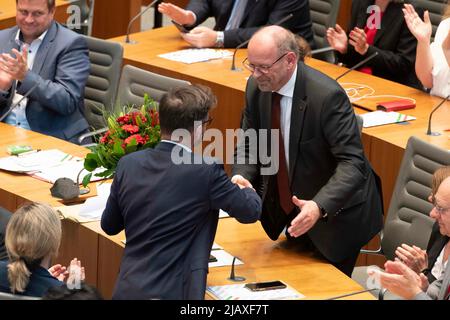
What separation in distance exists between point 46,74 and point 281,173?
2152mm

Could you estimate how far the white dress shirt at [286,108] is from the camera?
487cm

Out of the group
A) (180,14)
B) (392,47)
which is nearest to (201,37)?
(180,14)

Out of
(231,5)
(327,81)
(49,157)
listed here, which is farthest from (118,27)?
(327,81)

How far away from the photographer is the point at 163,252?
14.1ft

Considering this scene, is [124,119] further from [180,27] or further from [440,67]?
[180,27]

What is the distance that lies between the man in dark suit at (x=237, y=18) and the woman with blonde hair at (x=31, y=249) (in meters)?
3.50

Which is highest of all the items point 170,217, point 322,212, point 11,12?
point 170,217

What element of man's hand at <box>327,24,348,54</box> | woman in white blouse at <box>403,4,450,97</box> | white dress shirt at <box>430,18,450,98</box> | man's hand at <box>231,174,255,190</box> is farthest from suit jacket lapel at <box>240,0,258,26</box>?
man's hand at <box>231,174,255,190</box>

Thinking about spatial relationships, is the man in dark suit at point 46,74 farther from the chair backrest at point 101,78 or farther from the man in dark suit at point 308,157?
the man in dark suit at point 308,157

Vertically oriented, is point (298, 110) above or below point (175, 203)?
above

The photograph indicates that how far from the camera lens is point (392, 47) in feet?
23.7

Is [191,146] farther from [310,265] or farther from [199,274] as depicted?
[310,265]

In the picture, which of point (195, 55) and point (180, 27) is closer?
point (195, 55)

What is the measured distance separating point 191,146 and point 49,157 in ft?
5.87
